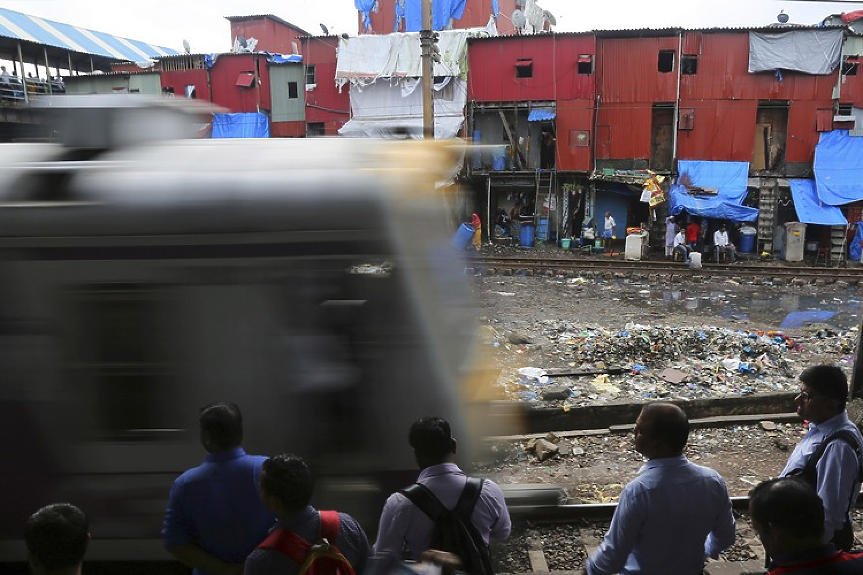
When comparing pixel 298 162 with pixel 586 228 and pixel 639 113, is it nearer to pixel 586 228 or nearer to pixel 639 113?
pixel 586 228

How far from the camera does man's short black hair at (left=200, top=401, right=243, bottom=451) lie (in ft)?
9.13

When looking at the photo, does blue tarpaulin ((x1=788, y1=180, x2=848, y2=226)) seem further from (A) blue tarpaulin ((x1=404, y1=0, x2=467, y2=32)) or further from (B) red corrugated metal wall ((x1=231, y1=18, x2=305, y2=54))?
(B) red corrugated metal wall ((x1=231, y1=18, x2=305, y2=54))

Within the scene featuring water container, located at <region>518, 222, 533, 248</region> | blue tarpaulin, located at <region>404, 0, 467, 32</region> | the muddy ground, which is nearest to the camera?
the muddy ground

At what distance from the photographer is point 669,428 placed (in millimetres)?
2693

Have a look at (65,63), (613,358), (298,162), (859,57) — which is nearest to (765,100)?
(859,57)

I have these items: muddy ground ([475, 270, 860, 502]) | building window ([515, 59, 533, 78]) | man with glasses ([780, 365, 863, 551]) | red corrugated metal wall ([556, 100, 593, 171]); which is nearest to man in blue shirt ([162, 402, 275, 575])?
muddy ground ([475, 270, 860, 502])

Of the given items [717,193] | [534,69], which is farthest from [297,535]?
[534,69]

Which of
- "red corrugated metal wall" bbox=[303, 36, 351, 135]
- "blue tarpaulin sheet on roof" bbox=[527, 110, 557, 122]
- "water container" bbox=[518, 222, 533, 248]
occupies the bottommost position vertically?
"water container" bbox=[518, 222, 533, 248]

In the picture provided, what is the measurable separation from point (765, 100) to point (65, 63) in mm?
32350

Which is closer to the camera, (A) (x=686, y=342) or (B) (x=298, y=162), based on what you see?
(B) (x=298, y=162)

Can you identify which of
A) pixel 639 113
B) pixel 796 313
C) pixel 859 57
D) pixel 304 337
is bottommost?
pixel 796 313

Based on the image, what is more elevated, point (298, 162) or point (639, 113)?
point (639, 113)

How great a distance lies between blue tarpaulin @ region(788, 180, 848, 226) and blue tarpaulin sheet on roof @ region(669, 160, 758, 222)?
5.23 ft

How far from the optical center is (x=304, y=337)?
125 inches
